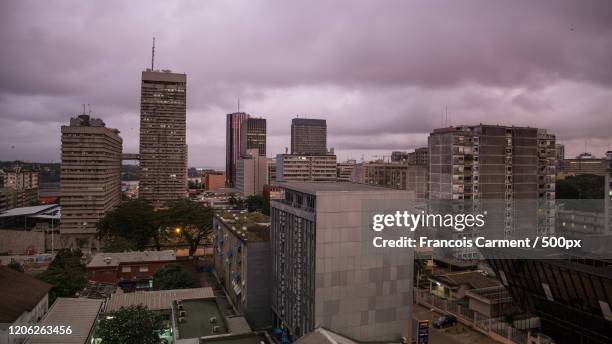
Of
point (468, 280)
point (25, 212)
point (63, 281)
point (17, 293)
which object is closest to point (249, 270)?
point (17, 293)

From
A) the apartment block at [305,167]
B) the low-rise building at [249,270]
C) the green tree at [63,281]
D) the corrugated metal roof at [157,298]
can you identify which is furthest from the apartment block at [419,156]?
the green tree at [63,281]

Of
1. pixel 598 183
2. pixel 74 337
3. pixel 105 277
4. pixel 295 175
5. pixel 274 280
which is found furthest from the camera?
pixel 295 175

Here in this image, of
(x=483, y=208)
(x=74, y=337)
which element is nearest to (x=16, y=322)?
(x=74, y=337)

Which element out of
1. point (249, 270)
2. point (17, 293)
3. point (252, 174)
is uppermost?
point (252, 174)

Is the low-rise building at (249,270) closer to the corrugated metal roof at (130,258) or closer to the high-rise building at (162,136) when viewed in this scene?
the corrugated metal roof at (130,258)

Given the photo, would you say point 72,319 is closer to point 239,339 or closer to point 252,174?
point 239,339

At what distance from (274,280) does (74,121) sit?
63346 mm

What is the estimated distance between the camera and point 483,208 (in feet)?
190

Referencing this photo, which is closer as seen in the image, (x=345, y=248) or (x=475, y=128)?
(x=345, y=248)

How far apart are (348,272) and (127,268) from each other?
104ft

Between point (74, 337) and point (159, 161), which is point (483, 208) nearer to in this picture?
point (74, 337)

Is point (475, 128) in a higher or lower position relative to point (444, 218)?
higher

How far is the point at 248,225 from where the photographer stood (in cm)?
4197

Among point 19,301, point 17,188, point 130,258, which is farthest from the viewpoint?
point 17,188
